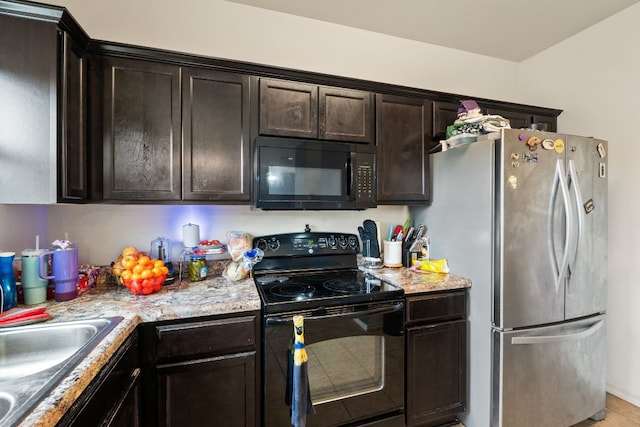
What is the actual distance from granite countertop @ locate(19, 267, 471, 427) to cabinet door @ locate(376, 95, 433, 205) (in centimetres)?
58

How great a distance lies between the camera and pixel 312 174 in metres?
1.85

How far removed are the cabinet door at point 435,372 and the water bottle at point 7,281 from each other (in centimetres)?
199

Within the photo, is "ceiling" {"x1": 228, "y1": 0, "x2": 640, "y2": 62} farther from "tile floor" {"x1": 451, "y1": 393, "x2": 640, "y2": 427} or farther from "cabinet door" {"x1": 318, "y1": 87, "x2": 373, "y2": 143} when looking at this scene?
"tile floor" {"x1": 451, "y1": 393, "x2": 640, "y2": 427}

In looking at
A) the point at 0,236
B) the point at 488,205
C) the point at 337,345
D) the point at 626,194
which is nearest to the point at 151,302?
the point at 0,236

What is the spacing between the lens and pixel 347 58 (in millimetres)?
2359

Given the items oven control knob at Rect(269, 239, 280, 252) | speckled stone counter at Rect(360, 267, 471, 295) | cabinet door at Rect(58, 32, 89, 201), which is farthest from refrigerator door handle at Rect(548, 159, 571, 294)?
cabinet door at Rect(58, 32, 89, 201)

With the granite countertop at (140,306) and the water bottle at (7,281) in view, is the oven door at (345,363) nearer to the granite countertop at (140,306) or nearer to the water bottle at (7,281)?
the granite countertop at (140,306)

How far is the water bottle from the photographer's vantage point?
129cm

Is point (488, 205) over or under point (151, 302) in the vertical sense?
over

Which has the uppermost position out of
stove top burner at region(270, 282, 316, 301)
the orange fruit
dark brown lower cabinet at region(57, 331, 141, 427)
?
the orange fruit

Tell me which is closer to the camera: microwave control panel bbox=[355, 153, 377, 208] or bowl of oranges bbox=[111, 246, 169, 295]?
bowl of oranges bbox=[111, 246, 169, 295]

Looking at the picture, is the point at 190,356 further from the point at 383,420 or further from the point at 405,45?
the point at 405,45

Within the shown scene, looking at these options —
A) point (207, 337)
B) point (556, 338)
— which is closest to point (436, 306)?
point (556, 338)

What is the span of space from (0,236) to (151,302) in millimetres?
775
